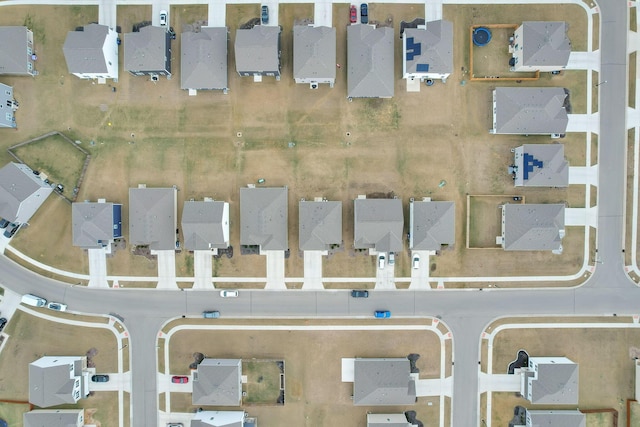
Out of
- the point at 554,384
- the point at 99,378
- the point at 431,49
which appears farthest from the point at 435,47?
the point at 99,378

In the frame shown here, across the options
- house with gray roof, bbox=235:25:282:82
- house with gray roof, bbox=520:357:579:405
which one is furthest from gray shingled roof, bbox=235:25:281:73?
house with gray roof, bbox=520:357:579:405

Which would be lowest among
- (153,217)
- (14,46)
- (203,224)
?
(203,224)

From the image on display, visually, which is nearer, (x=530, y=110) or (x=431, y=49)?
(x=431, y=49)

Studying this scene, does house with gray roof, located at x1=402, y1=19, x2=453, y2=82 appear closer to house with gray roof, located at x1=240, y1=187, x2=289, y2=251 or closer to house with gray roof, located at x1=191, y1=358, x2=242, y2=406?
house with gray roof, located at x1=240, y1=187, x2=289, y2=251

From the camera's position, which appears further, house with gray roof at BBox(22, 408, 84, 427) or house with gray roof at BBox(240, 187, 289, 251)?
house with gray roof at BBox(22, 408, 84, 427)

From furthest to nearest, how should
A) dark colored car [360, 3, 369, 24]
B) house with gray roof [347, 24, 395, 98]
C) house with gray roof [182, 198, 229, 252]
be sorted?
dark colored car [360, 3, 369, 24]
house with gray roof [182, 198, 229, 252]
house with gray roof [347, 24, 395, 98]

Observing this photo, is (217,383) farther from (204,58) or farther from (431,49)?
(431,49)

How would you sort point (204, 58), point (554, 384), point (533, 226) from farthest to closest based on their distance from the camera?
point (554, 384) < point (533, 226) < point (204, 58)
